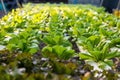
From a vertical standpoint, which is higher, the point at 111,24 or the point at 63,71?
the point at 63,71

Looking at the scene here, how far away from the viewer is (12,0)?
524 inches

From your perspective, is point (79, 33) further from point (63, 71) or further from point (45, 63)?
point (63, 71)

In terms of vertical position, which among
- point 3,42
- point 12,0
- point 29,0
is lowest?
point 29,0

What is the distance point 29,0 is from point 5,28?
55.4ft

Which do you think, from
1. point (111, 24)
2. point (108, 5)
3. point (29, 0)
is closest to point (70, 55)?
point (111, 24)

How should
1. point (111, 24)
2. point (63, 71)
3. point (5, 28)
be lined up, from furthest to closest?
point (111, 24), point (5, 28), point (63, 71)

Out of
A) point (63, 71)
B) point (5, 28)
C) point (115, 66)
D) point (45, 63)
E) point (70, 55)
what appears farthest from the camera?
point (5, 28)

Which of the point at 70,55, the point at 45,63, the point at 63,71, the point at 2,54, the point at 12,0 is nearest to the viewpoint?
the point at 63,71

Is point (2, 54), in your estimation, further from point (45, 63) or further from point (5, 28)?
point (5, 28)

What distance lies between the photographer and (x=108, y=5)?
1688 cm

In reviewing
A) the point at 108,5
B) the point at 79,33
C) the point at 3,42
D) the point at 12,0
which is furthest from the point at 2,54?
the point at 108,5

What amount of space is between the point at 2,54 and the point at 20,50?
357 millimetres

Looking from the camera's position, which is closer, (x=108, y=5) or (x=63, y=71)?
(x=63, y=71)

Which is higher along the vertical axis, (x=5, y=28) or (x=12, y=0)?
(x=5, y=28)
